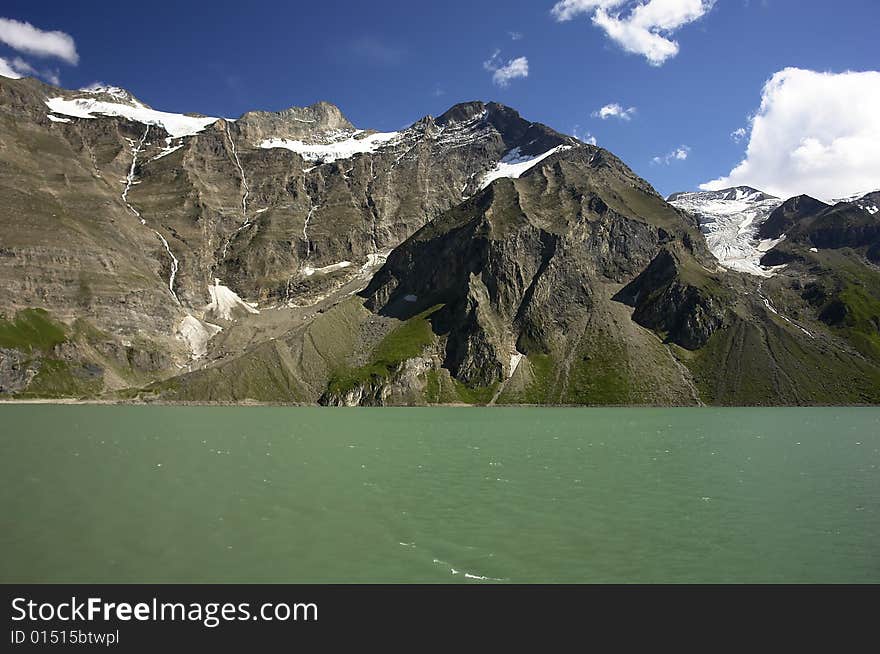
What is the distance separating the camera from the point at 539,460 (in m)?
53.5

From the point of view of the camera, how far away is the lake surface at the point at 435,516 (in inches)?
861

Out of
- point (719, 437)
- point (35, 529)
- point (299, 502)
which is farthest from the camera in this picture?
point (719, 437)

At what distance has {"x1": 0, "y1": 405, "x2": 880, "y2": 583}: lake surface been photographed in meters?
21.9

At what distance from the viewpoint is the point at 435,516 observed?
1184 inches

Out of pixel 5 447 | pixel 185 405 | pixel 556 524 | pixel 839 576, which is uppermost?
pixel 185 405

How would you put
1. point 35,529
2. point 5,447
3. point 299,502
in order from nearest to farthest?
point 35,529
point 299,502
point 5,447

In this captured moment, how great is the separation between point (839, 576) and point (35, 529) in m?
34.2

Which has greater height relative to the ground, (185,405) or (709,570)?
(185,405)

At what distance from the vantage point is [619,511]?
31.3 m
